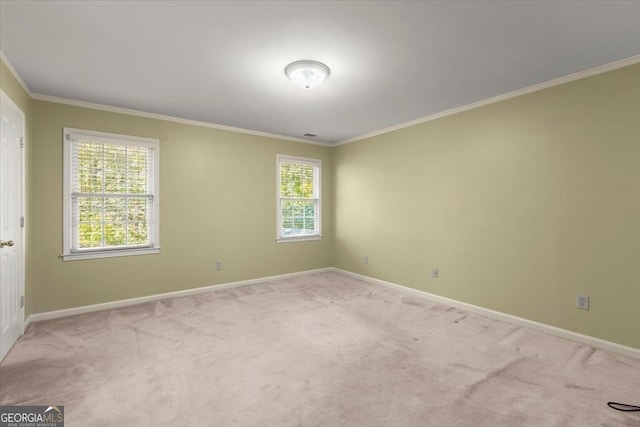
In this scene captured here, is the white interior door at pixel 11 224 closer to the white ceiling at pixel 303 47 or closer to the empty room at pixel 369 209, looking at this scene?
the empty room at pixel 369 209

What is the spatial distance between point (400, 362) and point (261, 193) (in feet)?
11.1

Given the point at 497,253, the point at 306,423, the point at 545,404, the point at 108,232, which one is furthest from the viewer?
the point at 108,232

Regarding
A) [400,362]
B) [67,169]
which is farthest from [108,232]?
[400,362]

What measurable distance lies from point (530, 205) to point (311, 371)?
2719 mm

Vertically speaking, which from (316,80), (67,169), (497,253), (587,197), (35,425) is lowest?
(35,425)

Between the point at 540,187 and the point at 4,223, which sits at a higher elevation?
the point at 540,187

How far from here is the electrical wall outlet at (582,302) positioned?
2.87m

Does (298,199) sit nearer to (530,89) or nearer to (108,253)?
(108,253)

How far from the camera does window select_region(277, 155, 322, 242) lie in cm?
540

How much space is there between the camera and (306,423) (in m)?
1.81

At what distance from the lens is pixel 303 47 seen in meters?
2.42

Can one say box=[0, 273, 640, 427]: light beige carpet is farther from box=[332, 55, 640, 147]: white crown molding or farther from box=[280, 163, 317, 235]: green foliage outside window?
box=[332, 55, 640, 147]: white crown molding

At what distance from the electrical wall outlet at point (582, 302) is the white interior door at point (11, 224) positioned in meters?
4.95

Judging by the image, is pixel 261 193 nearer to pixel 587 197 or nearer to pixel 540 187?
pixel 540 187
